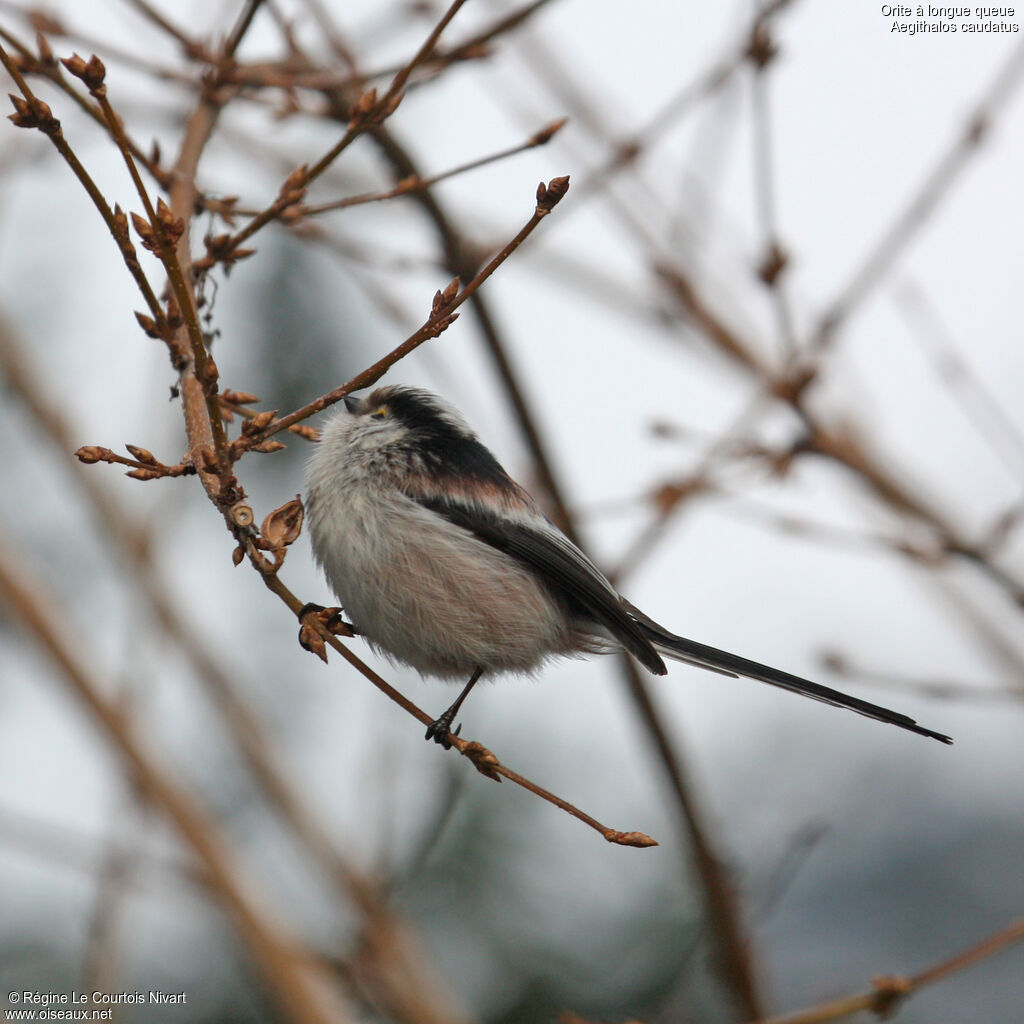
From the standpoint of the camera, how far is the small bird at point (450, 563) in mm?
3133

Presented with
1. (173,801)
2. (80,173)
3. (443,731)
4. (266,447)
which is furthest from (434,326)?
(173,801)

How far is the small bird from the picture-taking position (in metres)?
3.13

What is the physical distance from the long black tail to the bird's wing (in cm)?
11

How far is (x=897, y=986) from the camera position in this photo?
7.15 ft

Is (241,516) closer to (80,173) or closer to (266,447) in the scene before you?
(266,447)

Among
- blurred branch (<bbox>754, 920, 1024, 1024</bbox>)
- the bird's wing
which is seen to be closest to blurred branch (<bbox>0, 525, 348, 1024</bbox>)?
the bird's wing

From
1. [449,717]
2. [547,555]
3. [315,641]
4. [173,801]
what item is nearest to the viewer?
[315,641]

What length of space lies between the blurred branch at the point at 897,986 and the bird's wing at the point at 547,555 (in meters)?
1.12

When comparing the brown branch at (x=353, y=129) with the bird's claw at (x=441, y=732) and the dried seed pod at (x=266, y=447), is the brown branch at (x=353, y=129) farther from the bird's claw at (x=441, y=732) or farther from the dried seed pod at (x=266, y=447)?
the bird's claw at (x=441, y=732)

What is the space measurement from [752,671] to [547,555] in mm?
686

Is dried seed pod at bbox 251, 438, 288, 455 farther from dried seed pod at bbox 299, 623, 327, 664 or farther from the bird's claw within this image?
the bird's claw

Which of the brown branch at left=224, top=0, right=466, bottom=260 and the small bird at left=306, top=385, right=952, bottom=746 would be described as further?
the small bird at left=306, top=385, right=952, bottom=746

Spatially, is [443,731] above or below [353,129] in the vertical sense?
below

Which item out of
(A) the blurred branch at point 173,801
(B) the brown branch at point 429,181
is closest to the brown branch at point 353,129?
(B) the brown branch at point 429,181
